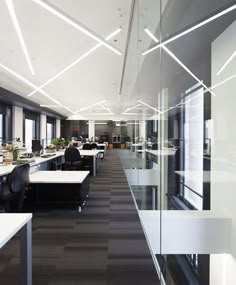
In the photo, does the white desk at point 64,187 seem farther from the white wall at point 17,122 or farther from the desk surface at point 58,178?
the white wall at point 17,122

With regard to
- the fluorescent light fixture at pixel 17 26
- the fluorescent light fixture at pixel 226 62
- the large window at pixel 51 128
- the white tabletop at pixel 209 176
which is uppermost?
the fluorescent light fixture at pixel 17 26

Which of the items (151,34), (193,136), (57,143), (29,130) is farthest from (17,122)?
(193,136)

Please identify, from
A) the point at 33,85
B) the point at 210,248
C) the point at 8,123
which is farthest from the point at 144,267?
the point at 8,123

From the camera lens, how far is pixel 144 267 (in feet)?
8.50

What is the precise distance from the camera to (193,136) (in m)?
2.59

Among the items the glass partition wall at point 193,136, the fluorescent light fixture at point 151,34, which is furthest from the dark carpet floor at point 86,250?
the fluorescent light fixture at point 151,34

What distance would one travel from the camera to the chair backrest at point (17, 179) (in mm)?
3195

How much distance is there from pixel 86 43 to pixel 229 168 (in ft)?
15.5

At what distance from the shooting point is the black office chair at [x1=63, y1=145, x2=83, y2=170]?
686 cm

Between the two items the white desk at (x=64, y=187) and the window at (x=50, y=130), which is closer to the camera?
the white desk at (x=64, y=187)

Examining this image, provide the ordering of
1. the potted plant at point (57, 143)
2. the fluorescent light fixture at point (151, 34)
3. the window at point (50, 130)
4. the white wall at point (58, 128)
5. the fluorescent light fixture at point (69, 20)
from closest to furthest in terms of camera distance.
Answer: the fluorescent light fixture at point (151, 34), the fluorescent light fixture at point (69, 20), the potted plant at point (57, 143), the window at point (50, 130), the white wall at point (58, 128)

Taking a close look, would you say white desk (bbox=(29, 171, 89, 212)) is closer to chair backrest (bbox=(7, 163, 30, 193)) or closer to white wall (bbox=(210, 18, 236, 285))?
chair backrest (bbox=(7, 163, 30, 193))

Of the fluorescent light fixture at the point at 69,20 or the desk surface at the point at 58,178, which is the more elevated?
the fluorescent light fixture at the point at 69,20

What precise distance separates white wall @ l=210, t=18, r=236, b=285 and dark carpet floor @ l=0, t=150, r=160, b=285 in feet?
2.70
